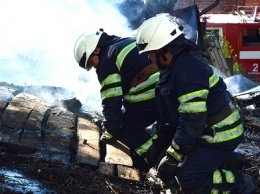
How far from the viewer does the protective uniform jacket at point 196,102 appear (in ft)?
12.5

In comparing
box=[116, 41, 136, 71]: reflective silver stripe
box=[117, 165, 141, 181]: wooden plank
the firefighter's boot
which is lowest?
box=[117, 165, 141, 181]: wooden plank

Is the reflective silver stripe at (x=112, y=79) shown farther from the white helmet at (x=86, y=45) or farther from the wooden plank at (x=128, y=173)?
the wooden plank at (x=128, y=173)

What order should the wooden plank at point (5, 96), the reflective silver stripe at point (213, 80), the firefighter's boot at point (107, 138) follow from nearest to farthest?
the reflective silver stripe at point (213, 80) < the firefighter's boot at point (107, 138) < the wooden plank at point (5, 96)

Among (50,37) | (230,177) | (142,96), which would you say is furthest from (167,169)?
(50,37)

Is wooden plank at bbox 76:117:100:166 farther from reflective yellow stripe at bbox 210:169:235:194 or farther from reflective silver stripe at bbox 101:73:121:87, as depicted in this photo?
reflective yellow stripe at bbox 210:169:235:194

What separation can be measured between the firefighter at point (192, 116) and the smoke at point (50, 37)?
2.49 m

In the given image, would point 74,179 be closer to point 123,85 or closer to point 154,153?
point 154,153

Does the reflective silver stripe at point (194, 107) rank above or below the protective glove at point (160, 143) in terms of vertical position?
above

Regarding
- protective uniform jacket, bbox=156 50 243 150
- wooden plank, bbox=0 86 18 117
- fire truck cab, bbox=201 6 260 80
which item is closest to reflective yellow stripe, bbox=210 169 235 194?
protective uniform jacket, bbox=156 50 243 150

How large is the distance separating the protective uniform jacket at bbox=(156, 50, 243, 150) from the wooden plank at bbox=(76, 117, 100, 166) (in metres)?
0.93

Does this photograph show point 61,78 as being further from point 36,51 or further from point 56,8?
point 56,8

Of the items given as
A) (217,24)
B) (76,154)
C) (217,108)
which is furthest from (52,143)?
(217,24)

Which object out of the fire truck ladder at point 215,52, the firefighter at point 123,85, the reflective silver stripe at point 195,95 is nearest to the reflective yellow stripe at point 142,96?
the firefighter at point 123,85

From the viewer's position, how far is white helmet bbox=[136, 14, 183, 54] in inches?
159
